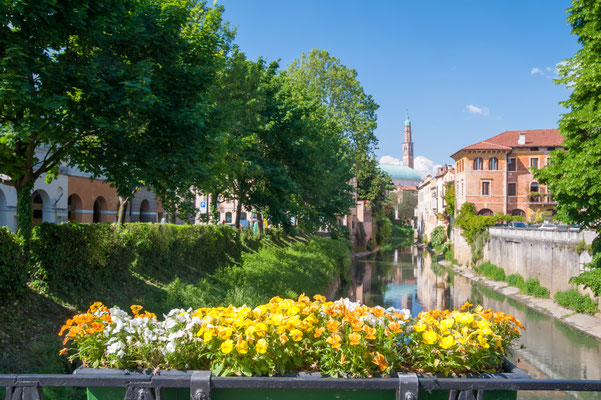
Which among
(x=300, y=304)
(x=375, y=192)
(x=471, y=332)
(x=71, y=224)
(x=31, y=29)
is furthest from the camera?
(x=375, y=192)

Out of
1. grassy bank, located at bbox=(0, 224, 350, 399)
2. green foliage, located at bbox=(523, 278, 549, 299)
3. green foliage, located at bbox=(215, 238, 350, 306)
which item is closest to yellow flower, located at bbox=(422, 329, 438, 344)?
grassy bank, located at bbox=(0, 224, 350, 399)

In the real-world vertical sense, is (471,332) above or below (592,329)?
above

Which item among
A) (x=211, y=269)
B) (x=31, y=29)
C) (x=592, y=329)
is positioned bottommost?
(x=592, y=329)

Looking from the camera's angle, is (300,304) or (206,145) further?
(206,145)

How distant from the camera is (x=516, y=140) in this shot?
176ft

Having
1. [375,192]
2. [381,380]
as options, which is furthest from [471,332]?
[375,192]

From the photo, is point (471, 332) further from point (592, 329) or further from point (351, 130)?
point (351, 130)

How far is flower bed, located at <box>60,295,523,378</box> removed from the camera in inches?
140

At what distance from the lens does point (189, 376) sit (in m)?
3.30

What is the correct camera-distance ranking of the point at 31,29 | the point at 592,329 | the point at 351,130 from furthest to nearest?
the point at 351,130 → the point at 592,329 → the point at 31,29

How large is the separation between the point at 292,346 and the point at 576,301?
25.4 m

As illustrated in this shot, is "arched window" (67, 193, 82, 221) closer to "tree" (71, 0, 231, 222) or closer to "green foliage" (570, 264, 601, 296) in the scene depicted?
"tree" (71, 0, 231, 222)

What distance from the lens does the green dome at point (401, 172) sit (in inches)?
7101

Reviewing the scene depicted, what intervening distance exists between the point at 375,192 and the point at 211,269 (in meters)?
51.6
